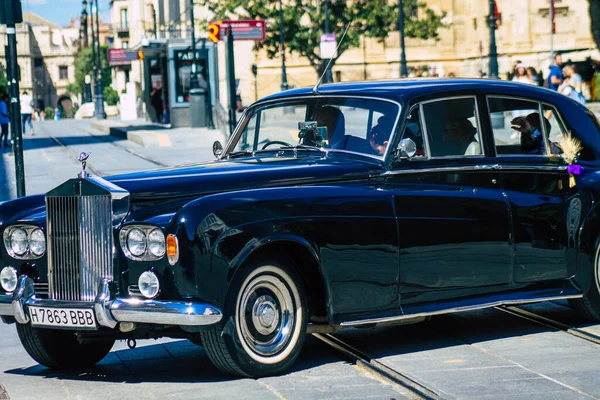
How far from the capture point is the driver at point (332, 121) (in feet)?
25.6

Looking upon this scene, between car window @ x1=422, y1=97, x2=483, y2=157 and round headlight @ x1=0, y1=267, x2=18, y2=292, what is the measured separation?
271cm

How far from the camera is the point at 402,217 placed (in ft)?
24.0

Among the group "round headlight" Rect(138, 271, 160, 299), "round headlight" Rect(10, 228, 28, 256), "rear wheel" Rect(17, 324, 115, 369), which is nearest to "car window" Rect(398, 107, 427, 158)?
"round headlight" Rect(138, 271, 160, 299)

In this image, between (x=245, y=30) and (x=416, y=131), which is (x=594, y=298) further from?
(x=245, y=30)

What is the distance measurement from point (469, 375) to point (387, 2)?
57.8m

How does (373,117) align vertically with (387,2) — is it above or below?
below

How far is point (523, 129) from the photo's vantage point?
853 cm

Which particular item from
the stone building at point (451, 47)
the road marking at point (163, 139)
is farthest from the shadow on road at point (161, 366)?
the stone building at point (451, 47)

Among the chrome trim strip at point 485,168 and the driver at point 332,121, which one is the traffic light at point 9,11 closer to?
the driver at point 332,121

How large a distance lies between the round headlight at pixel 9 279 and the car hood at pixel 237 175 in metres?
0.79

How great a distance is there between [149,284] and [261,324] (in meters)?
0.72

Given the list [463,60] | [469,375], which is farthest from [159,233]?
[463,60]

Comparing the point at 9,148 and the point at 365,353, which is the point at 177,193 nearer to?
the point at 365,353

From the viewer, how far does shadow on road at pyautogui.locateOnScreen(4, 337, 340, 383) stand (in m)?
6.95
